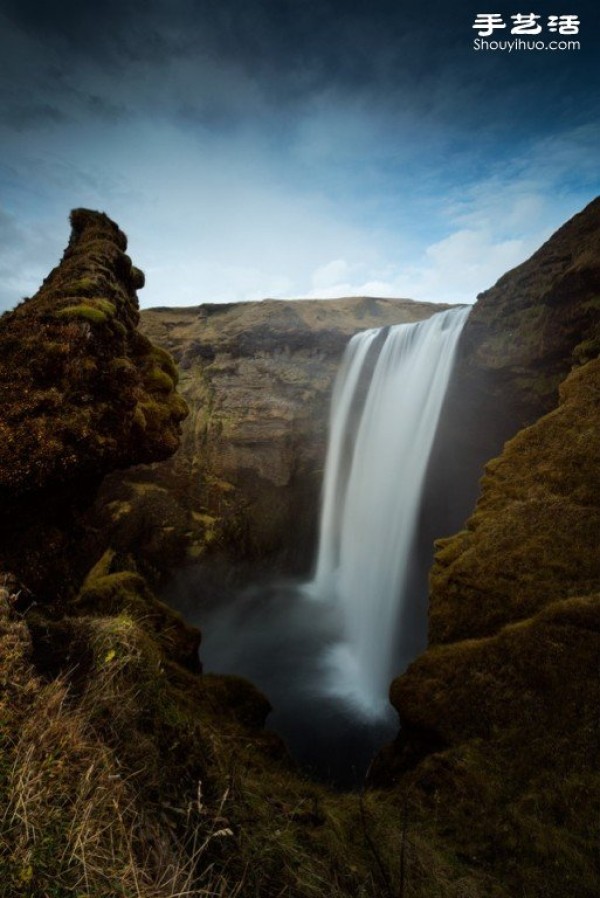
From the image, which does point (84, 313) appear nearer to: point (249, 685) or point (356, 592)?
point (249, 685)

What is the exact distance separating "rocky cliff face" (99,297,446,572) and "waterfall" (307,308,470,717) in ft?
4.87

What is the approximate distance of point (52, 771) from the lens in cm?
190

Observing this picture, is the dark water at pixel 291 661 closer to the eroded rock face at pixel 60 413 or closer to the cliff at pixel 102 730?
the cliff at pixel 102 730

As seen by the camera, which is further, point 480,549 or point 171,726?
A: point 480,549

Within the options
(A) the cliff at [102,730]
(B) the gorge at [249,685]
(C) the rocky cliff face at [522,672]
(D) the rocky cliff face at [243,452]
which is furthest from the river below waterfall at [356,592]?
(A) the cliff at [102,730]

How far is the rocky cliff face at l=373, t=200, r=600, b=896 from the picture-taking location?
3584mm

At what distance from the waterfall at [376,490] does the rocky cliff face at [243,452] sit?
4.87 feet

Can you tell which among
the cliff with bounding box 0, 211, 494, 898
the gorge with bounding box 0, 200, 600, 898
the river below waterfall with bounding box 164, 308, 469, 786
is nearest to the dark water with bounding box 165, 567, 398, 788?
the river below waterfall with bounding box 164, 308, 469, 786

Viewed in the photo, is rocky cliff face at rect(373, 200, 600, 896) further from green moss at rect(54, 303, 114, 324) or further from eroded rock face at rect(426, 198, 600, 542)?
green moss at rect(54, 303, 114, 324)

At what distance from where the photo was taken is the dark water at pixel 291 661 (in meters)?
9.72

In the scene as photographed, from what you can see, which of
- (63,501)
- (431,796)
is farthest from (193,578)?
(431,796)

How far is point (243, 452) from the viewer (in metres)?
21.6

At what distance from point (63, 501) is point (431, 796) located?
5.42m

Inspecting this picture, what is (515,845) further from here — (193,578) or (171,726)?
(193,578)
